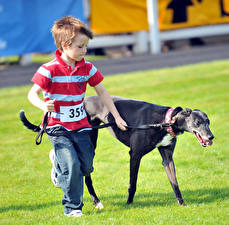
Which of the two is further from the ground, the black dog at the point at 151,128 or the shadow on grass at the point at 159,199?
the black dog at the point at 151,128

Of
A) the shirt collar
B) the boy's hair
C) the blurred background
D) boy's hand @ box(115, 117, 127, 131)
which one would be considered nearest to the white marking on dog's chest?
boy's hand @ box(115, 117, 127, 131)

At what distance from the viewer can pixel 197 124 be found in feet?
15.5

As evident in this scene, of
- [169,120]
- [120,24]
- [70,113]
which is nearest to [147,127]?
[169,120]

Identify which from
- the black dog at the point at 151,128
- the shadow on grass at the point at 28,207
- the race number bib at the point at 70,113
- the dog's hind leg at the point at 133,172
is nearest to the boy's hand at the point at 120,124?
the black dog at the point at 151,128

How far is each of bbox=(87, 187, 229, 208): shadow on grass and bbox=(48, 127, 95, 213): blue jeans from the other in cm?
A: 70

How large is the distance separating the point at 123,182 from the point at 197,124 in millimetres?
1621

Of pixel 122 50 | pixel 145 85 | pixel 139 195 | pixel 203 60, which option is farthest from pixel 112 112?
pixel 122 50

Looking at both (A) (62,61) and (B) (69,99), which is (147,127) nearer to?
(B) (69,99)

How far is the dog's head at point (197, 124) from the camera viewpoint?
4668 millimetres

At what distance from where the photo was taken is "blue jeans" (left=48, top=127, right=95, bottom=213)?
452 cm

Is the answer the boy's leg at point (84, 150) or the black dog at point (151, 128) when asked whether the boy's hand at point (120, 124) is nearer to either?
the black dog at point (151, 128)

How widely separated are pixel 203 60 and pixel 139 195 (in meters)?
11.9

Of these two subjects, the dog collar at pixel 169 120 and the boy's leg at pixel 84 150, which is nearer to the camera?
the boy's leg at pixel 84 150

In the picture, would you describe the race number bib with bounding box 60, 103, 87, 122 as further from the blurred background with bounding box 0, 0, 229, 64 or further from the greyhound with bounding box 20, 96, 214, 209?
the blurred background with bounding box 0, 0, 229, 64
